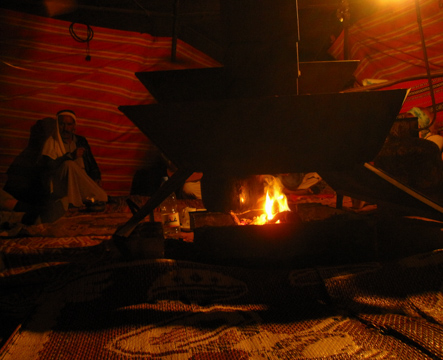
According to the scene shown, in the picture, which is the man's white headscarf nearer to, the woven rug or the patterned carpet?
the patterned carpet

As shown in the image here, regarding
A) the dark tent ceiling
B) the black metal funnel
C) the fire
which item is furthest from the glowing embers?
the dark tent ceiling

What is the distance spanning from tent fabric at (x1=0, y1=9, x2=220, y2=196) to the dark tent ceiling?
118 millimetres

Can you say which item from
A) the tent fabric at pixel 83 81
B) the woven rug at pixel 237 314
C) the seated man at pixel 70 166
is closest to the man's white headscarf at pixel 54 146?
the seated man at pixel 70 166

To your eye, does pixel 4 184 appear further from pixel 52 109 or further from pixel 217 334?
pixel 217 334

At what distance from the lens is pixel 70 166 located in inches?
135

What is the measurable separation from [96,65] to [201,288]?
12.2 ft

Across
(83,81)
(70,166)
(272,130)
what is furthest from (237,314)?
(83,81)

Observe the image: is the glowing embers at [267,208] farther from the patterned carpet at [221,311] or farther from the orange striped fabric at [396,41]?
the orange striped fabric at [396,41]

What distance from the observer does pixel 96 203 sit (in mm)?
3463

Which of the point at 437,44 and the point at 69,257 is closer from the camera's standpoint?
the point at 69,257

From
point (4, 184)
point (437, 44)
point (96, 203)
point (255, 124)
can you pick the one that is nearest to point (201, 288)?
point (255, 124)

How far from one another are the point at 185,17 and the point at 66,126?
2012mm

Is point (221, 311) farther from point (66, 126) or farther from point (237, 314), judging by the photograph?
point (66, 126)

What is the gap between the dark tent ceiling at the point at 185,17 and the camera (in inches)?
96.7
